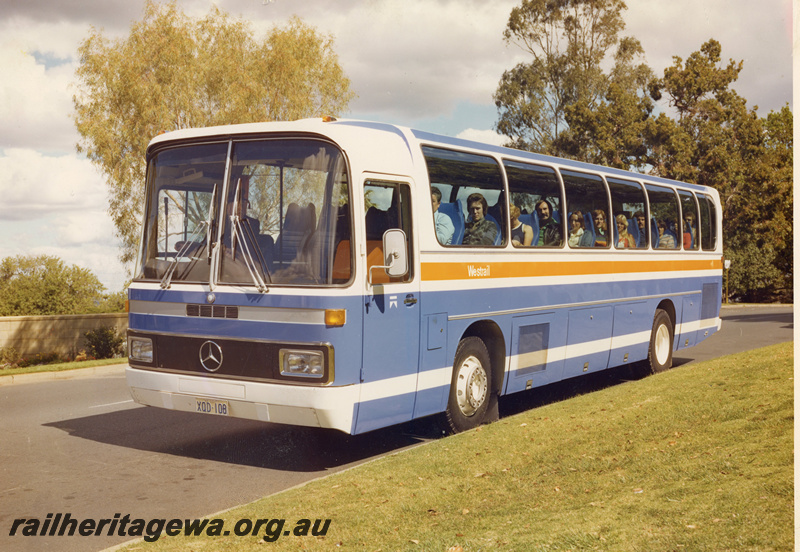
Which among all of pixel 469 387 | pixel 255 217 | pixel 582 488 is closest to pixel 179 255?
pixel 255 217

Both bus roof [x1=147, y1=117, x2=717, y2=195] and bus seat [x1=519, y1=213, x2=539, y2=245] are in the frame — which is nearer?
bus roof [x1=147, y1=117, x2=717, y2=195]

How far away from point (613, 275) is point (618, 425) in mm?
4608

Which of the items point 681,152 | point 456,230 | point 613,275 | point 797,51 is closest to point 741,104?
point 681,152

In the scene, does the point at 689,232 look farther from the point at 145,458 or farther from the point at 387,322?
the point at 145,458

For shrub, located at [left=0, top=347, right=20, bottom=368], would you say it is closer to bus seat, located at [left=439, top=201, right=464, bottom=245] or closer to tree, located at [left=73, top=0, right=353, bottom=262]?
tree, located at [left=73, top=0, right=353, bottom=262]

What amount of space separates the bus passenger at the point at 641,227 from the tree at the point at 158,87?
18.1 metres

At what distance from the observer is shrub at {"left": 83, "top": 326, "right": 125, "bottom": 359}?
2302 cm

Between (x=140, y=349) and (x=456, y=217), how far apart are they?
360cm

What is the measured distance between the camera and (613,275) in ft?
42.1

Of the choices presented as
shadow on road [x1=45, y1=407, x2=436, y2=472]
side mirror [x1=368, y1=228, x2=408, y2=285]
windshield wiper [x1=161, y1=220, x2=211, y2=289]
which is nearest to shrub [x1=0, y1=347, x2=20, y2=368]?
shadow on road [x1=45, y1=407, x2=436, y2=472]

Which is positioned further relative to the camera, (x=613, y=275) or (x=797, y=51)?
(x=613, y=275)

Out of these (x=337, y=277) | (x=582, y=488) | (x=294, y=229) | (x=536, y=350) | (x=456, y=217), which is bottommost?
(x=582, y=488)

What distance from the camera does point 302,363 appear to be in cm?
765

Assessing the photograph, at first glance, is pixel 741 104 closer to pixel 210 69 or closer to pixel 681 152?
pixel 681 152
